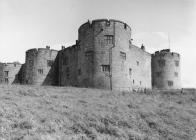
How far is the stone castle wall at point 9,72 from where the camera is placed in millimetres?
59625

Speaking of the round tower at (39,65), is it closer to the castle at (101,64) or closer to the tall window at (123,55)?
Result: the castle at (101,64)

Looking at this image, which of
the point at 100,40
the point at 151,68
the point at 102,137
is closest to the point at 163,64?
the point at 151,68

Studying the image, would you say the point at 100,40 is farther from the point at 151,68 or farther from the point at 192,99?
the point at 151,68

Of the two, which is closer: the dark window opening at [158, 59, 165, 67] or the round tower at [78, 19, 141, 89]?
the round tower at [78, 19, 141, 89]

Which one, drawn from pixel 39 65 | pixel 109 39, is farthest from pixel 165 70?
pixel 39 65

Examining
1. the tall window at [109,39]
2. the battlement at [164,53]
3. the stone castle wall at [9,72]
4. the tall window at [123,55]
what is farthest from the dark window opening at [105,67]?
the stone castle wall at [9,72]

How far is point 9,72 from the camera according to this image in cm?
6006

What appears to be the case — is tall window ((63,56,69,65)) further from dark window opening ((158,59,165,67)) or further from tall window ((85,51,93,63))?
dark window opening ((158,59,165,67))

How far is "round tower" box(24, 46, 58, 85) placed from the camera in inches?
1949

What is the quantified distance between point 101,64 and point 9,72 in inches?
1174

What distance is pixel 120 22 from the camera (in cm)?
3903

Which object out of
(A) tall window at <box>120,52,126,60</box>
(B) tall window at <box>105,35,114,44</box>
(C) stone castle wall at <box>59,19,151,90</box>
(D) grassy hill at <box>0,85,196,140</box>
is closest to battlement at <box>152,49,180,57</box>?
(C) stone castle wall at <box>59,19,151,90</box>

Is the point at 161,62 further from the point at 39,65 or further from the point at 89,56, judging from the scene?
the point at 39,65

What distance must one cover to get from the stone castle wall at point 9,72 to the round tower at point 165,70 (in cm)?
2849
